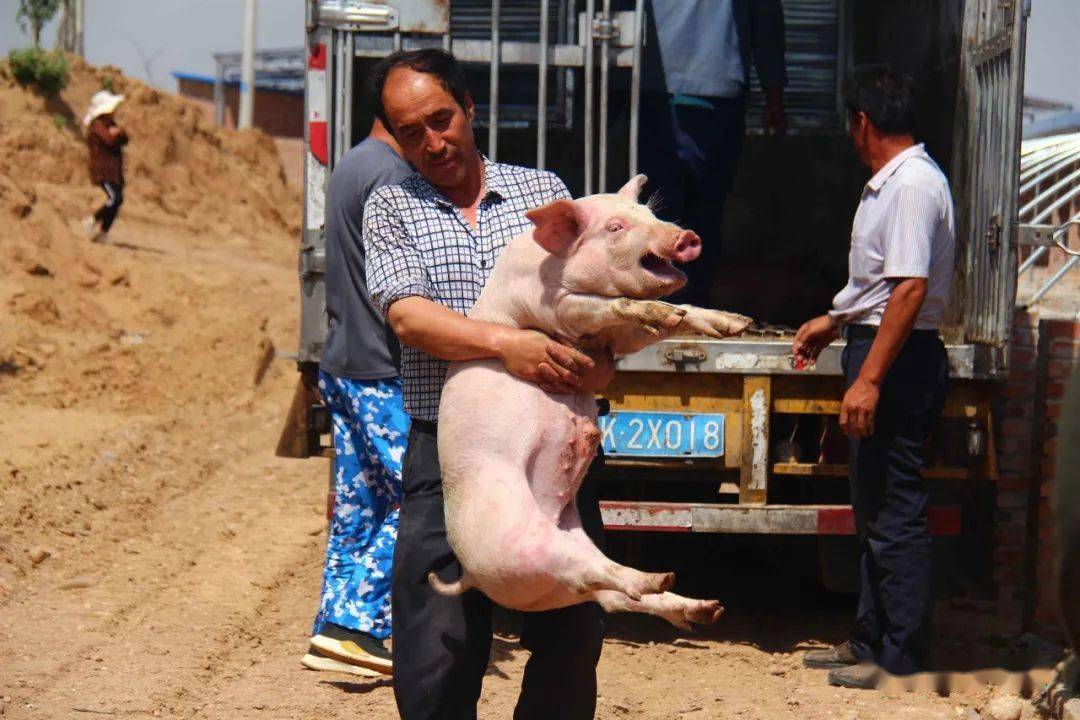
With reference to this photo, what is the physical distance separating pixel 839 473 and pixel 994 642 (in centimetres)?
100

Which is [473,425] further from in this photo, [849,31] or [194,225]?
[194,225]

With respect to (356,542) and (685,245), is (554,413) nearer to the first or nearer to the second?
(685,245)

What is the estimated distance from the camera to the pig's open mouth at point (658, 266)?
8.73 feet

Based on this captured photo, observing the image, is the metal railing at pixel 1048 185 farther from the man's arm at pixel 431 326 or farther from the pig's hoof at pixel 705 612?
the pig's hoof at pixel 705 612

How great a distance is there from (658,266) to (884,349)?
1.89 m

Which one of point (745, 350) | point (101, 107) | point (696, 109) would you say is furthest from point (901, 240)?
point (101, 107)

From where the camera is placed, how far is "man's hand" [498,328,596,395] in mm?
2775

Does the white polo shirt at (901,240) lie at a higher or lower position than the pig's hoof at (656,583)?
higher

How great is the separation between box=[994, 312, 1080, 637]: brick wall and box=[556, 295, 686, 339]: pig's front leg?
10.1 ft

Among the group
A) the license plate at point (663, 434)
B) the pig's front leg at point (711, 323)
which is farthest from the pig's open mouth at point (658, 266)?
the license plate at point (663, 434)

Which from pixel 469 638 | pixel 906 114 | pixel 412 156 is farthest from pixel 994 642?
pixel 412 156

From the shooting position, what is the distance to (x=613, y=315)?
8.70 ft

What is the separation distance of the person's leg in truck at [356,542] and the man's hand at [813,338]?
56.3 inches

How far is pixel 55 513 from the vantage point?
7078 millimetres
